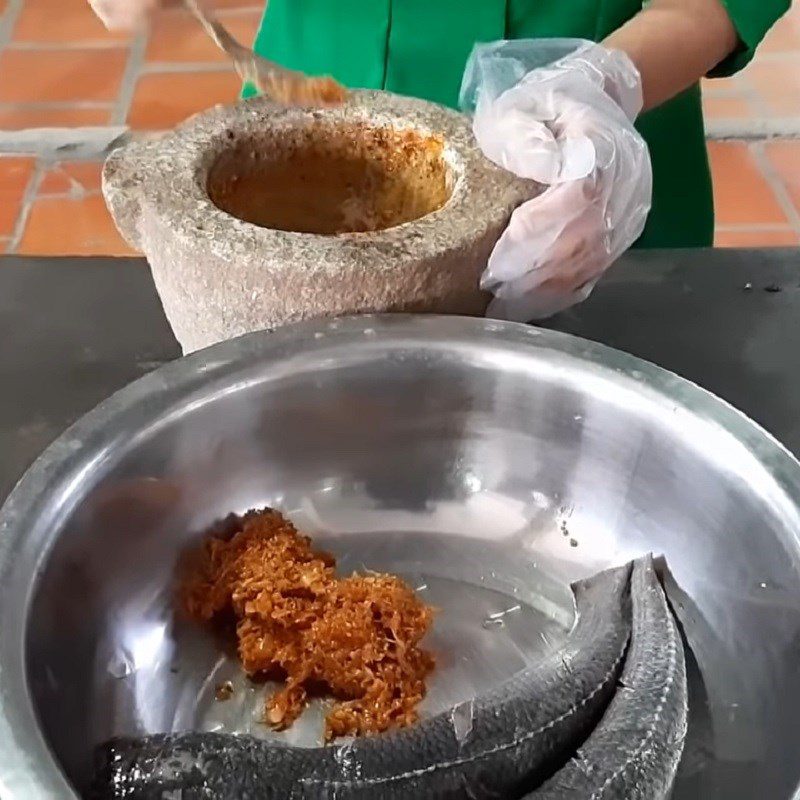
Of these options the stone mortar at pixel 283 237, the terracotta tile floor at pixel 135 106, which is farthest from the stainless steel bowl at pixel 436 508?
the terracotta tile floor at pixel 135 106

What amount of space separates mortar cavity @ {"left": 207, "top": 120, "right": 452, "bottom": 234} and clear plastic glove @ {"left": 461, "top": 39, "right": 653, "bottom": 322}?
59mm

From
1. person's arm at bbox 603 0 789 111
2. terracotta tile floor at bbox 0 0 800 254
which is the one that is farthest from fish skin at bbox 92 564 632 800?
terracotta tile floor at bbox 0 0 800 254

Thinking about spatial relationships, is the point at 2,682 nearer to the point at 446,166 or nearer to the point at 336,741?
the point at 336,741

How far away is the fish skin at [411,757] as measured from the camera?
0.57 metres

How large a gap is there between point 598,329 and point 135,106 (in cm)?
141

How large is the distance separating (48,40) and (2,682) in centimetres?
201

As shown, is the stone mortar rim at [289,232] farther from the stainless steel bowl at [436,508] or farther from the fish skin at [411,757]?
the fish skin at [411,757]

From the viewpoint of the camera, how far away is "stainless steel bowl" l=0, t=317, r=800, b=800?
0.62m

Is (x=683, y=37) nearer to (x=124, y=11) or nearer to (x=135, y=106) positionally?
(x=124, y=11)

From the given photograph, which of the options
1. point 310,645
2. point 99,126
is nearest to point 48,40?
point 99,126

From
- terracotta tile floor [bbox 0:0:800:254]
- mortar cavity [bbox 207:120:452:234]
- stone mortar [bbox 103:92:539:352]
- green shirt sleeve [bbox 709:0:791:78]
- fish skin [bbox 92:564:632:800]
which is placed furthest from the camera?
terracotta tile floor [bbox 0:0:800:254]

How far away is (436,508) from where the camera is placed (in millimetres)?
767

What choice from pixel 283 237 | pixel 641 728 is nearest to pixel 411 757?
pixel 641 728

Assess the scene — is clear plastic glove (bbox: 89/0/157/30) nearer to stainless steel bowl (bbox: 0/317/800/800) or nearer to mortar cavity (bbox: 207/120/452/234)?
mortar cavity (bbox: 207/120/452/234)
